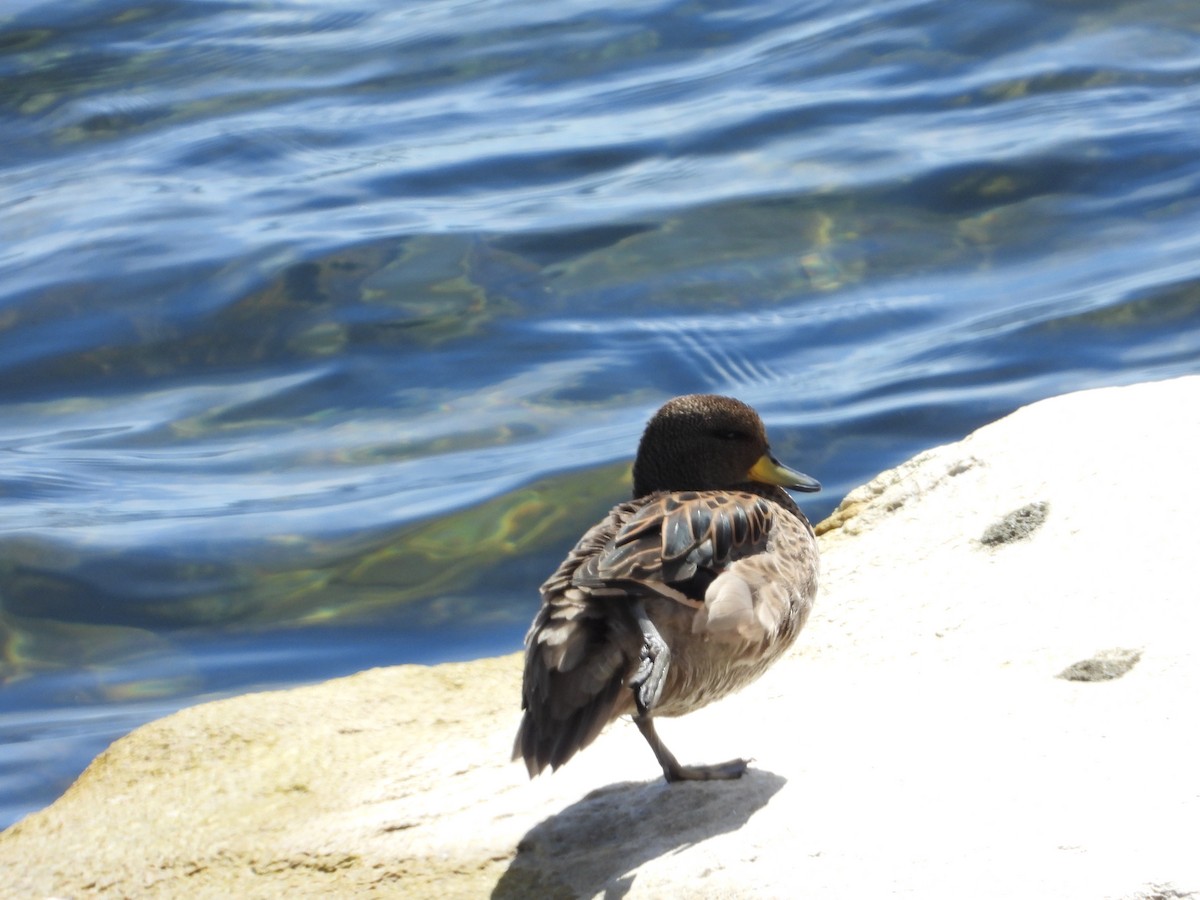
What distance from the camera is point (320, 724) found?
516cm

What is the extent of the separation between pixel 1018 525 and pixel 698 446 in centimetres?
100

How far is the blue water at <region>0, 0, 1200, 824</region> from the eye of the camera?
7488 millimetres

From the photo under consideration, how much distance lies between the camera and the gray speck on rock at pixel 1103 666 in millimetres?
3740

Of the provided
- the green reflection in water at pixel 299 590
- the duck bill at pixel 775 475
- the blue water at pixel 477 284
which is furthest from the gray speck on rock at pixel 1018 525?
Answer: the green reflection in water at pixel 299 590

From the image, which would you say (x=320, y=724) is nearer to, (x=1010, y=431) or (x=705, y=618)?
(x=705, y=618)

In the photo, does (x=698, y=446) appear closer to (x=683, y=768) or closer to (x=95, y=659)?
(x=683, y=768)

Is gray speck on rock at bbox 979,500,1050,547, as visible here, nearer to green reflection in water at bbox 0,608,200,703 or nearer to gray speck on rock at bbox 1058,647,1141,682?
gray speck on rock at bbox 1058,647,1141,682

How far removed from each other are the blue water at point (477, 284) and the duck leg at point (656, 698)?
5.69ft

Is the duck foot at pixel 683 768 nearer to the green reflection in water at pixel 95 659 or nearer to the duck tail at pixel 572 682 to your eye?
the duck tail at pixel 572 682

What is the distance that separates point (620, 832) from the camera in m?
3.82

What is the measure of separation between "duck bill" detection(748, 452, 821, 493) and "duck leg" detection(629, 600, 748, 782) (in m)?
1.15

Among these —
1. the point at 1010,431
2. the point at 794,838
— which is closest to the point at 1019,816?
the point at 794,838

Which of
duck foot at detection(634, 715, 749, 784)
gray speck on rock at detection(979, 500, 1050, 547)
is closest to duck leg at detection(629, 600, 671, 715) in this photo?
duck foot at detection(634, 715, 749, 784)

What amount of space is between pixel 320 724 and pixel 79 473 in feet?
13.2
